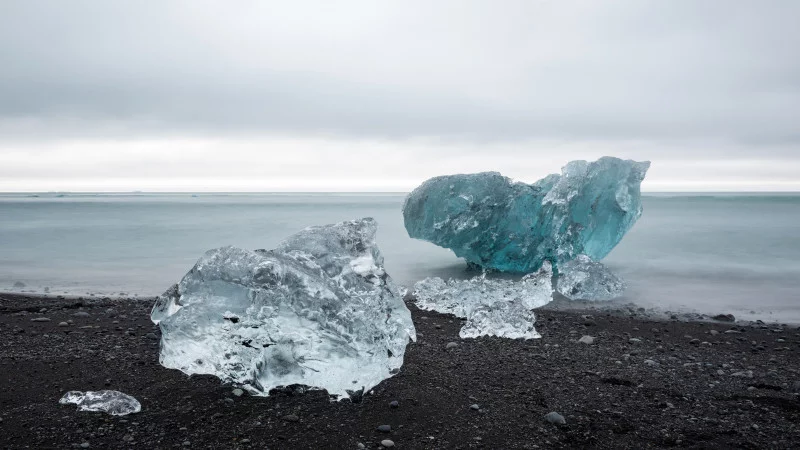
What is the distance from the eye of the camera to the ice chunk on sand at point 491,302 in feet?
19.1

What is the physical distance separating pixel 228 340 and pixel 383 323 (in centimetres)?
97

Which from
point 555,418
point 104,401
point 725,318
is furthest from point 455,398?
point 725,318

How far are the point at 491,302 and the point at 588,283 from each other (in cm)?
217

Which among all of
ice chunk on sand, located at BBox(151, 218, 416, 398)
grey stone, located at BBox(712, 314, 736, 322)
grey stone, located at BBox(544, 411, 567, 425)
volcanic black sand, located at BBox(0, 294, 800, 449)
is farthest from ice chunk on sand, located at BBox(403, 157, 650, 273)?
grey stone, located at BBox(544, 411, 567, 425)

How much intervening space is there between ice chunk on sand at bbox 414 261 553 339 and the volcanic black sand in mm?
264

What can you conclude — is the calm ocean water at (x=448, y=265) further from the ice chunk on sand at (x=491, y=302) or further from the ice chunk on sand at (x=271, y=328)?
the ice chunk on sand at (x=271, y=328)

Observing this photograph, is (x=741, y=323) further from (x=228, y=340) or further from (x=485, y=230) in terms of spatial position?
(x=228, y=340)

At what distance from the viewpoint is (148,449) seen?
10.2ft

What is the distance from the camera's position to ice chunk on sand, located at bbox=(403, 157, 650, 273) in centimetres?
1061

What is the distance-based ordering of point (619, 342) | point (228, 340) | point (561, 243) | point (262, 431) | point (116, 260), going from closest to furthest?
1. point (262, 431)
2. point (228, 340)
3. point (619, 342)
4. point (561, 243)
5. point (116, 260)

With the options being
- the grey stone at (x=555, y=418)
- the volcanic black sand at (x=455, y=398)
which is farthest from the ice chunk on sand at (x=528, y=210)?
the grey stone at (x=555, y=418)

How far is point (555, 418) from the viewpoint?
3615 millimetres

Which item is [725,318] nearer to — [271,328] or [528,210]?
[528,210]

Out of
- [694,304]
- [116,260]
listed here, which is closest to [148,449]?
[694,304]
